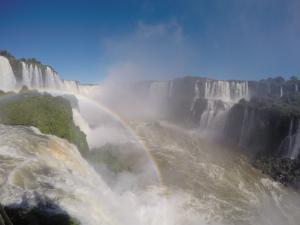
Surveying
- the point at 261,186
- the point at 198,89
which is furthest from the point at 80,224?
the point at 198,89

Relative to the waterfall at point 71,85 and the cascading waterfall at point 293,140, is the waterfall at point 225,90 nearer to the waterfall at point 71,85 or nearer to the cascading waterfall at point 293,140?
the cascading waterfall at point 293,140

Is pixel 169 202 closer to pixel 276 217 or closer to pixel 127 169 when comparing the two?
pixel 127 169

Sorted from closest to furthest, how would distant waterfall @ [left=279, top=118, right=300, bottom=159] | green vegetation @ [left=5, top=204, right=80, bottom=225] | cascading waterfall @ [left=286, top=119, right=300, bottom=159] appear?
green vegetation @ [left=5, top=204, right=80, bottom=225] < cascading waterfall @ [left=286, top=119, right=300, bottom=159] < distant waterfall @ [left=279, top=118, right=300, bottom=159]

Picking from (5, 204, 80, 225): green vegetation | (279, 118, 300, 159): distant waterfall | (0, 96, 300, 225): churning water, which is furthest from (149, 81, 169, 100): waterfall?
(5, 204, 80, 225): green vegetation

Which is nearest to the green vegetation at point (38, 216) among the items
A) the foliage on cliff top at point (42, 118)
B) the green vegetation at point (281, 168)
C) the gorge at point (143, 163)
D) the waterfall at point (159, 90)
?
the gorge at point (143, 163)

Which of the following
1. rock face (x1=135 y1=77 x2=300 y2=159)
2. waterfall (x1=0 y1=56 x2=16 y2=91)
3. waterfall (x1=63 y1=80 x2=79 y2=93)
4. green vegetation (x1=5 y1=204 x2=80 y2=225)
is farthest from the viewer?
waterfall (x1=63 y1=80 x2=79 y2=93)

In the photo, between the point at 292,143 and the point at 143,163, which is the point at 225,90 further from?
the point at 143,163

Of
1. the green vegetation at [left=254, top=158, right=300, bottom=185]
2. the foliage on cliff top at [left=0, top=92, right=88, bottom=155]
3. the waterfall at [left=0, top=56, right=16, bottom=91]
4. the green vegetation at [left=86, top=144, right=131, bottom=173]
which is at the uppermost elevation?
the waterfall at [left=0, top=56, right=16, bottom=91]

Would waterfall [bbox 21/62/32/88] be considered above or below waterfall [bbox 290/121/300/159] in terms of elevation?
above

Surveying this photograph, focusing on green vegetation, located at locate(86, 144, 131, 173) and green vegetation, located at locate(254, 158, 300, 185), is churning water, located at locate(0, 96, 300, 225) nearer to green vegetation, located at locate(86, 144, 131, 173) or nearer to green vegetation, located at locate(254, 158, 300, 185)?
green vegetation, located at locate(86, 144, 131, 173)
